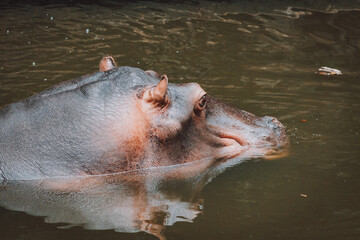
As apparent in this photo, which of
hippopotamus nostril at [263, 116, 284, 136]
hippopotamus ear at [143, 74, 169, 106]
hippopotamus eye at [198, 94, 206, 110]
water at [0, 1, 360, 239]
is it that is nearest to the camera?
water at [0, 1, 360, 239]

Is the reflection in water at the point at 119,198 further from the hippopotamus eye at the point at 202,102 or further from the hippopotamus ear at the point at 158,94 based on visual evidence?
the hippopotamus ear at the point at 158,94

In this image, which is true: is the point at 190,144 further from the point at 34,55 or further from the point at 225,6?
the point at 225,6

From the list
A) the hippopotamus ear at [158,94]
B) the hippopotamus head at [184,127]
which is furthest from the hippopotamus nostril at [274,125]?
the hippopotamus ear at [158,94]

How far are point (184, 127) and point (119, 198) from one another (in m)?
0.93

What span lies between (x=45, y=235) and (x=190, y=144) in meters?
1.91

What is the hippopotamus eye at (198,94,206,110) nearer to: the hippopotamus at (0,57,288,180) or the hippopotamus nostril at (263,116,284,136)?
the hippopotamus at (0,57,288,180)

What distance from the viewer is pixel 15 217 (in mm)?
4809

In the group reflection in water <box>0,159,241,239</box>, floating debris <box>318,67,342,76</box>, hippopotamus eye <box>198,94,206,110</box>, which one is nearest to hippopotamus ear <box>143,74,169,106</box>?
hippopotamus eye <box>198,94,206,110</box>

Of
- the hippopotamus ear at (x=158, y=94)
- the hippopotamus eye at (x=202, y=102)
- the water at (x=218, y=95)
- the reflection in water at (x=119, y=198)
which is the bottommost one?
the reflection in water at (x=119, y=198)

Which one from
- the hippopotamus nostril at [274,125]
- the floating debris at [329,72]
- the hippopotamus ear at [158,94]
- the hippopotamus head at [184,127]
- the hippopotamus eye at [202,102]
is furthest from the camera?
the floating debris at [329,72]

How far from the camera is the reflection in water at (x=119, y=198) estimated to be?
4.74 m

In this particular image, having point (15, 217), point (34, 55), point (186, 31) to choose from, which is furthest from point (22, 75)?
point (15, 217)

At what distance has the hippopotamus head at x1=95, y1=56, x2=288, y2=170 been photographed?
17.9 ft

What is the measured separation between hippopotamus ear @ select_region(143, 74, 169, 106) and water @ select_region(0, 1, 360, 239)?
74 cm
